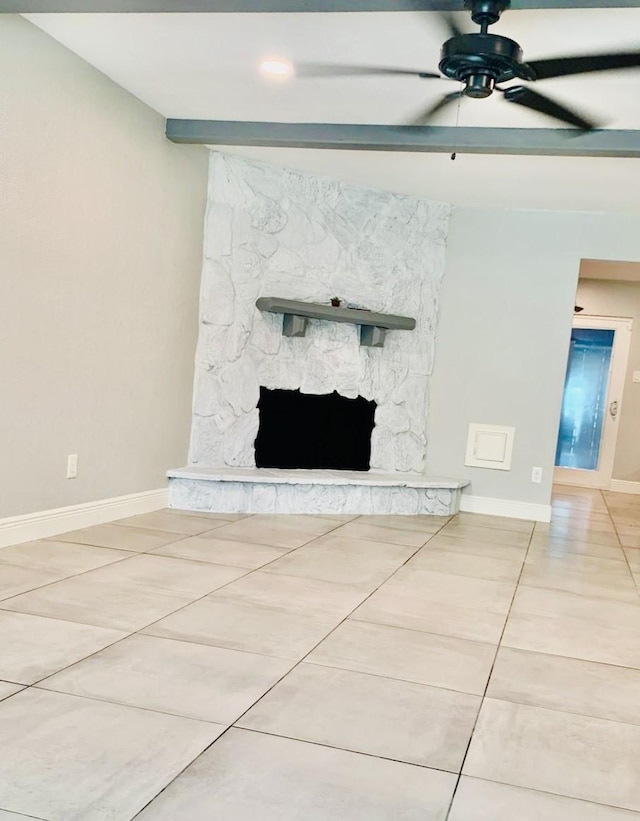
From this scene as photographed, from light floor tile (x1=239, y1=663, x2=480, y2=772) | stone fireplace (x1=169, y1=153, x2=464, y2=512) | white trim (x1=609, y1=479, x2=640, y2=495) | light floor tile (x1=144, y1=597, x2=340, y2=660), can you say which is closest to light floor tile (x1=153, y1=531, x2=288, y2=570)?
light floor tile (x1=144, y1=597, x2=340, y2=660)

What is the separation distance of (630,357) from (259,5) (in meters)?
6.89

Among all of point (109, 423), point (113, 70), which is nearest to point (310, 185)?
point (113, 70)

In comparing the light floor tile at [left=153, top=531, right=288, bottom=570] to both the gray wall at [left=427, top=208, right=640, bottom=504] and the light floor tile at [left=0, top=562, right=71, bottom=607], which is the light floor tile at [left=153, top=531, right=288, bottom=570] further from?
the gray wall at [left=427, top=208, right=640, bottom=504]

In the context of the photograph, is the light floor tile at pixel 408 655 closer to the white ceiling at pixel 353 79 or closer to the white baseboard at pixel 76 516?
the white baseboard at pixel 76 516

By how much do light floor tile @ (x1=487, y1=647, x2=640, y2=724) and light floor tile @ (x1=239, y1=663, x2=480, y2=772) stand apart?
7.6 inches

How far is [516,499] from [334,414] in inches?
61.5

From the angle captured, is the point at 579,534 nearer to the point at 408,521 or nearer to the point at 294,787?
the point at 408,521

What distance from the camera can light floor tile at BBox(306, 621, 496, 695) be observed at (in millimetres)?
2354

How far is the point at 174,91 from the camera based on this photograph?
4.05 meters

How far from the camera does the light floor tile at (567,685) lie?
7.34ft

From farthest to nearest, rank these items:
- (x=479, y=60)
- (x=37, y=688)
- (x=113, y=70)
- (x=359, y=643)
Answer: (x=113, y=70) → (x=479, y=60) → (x=359, y=643) → (x=37, y=688)

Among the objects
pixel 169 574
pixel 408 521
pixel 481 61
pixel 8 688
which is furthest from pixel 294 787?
pixel 408 521

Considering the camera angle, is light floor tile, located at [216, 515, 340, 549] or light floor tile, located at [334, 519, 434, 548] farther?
light floor tile, located at [334, 519, 434, 548]

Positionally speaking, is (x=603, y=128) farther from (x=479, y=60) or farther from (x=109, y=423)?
(x=109, y=423)
